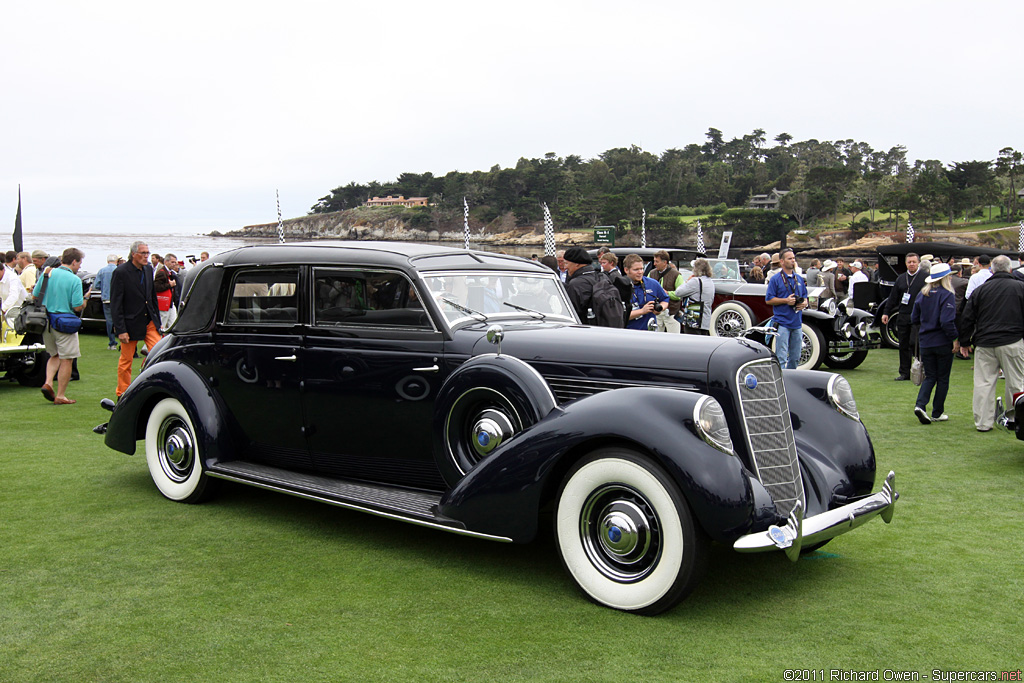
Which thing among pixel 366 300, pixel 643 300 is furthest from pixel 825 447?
pixel 643 300

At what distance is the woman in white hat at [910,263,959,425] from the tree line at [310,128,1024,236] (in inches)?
2979

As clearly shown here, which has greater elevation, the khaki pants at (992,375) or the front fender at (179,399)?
the front fender at (179,399)

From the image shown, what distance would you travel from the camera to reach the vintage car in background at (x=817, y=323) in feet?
41.5

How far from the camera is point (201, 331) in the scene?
18.4 ft

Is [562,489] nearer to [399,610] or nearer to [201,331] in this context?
[399,610]

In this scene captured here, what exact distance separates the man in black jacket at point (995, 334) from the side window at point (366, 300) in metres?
6.11

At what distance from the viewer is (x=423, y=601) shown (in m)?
3.79

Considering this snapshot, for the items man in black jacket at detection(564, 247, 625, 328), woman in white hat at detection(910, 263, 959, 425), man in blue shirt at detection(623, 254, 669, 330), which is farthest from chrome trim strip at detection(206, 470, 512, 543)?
woman in white hat at detection(910, 263, 959, 425)

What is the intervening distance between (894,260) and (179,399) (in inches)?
571

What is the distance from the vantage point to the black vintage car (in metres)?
3.57

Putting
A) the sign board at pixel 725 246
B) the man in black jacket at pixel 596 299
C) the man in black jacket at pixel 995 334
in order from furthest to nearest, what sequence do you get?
the sign board at pixel 725 246
the man in black jacket at pixel 596 299
the man in black jacket at pixel 995 334

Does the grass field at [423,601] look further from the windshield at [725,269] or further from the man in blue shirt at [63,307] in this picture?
the windshield at [725,269]

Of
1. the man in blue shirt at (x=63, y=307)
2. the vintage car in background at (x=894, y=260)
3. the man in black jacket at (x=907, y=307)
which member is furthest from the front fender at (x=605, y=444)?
the vintage car in background at (x=894, y=260)

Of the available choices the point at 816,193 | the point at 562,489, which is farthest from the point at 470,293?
the point at 816,193
